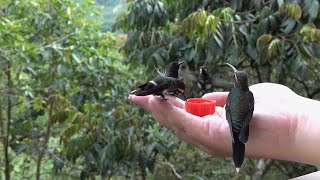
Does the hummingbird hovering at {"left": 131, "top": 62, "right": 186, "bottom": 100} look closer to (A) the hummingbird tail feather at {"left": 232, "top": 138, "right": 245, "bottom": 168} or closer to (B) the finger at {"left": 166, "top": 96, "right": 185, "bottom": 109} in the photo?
(B) the finger at {"left": 166, "top": 96, "right": 185, "bottom": 109}

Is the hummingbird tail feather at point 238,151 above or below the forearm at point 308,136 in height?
above

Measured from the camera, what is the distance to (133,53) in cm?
240

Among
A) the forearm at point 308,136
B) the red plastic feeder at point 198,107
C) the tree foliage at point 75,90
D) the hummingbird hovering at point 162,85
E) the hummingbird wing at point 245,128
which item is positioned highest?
the hummingbird hovering at point 162,85

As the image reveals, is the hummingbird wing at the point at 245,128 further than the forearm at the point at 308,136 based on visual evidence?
No

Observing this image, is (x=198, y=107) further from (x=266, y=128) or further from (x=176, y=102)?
(x=266, y=128)

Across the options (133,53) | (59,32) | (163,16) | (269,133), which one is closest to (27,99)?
(59,32)

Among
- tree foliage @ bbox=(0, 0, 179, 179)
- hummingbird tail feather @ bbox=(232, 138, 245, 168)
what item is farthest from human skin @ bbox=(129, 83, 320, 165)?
tree foliage @ bbox=(0, 0, 179, 179)

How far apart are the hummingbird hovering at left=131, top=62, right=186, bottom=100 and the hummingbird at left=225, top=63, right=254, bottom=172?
0.11m

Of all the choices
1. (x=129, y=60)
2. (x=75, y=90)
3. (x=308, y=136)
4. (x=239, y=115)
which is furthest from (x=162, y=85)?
(x=75, y=90)

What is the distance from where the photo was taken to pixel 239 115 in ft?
2.37

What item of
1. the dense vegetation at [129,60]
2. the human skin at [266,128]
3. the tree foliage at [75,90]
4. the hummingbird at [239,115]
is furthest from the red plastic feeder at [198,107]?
the tree foliage at [75,90]

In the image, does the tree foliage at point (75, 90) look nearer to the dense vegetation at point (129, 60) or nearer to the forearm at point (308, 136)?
the dense vegetation at point (129, 60)

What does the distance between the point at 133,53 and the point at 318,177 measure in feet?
5.64

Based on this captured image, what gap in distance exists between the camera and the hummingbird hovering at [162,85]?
0.73m
